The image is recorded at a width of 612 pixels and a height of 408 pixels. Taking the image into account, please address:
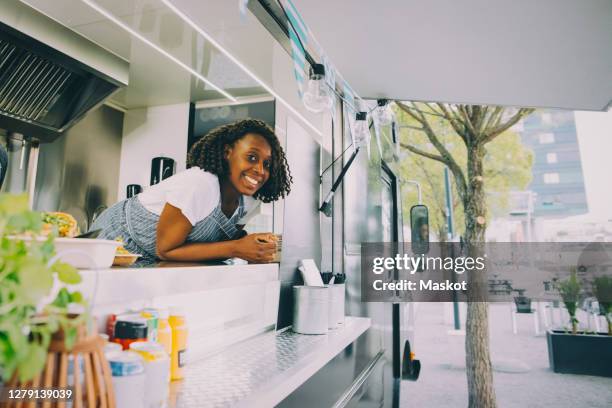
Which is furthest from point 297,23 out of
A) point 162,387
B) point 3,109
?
point 3,109

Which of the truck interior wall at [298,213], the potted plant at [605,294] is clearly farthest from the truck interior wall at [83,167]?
the potted plant at [605,294]

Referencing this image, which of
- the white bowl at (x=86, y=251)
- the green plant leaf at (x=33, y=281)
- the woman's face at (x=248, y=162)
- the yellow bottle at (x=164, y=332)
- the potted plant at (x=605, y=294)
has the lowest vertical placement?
the potted plant at (x=605, y=294)

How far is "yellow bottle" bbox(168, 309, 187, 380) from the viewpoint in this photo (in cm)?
101

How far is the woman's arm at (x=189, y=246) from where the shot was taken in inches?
63.3

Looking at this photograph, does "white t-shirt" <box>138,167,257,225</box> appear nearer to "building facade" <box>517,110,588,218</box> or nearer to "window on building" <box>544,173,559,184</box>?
"building facade" <box>517,110,588,218</box>

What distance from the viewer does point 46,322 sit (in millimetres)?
506

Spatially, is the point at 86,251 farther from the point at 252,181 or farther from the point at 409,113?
the point at 409,113

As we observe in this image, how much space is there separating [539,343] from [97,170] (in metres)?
7.47

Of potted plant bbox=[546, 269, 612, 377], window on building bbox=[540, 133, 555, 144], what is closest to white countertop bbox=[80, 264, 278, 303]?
potted plant bbox=[546, 269, 612, 377]

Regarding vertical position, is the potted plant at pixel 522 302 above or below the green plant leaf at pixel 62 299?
below

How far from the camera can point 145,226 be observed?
192 centimetres

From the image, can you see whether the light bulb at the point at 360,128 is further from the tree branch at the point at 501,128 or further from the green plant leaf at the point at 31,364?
the tree branch at the point at 501,128

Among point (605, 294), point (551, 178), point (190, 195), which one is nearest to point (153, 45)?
point (190, 195)

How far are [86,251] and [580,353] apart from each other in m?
6.34
